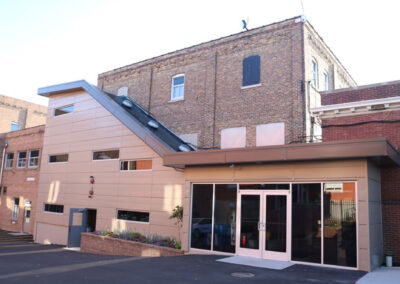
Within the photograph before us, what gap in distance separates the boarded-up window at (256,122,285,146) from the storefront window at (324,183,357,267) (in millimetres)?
6972

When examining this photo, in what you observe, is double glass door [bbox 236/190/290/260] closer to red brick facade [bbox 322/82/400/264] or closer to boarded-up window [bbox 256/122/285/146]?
red brick facade [bbox 322/82/400/264]

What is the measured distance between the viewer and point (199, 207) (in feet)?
48.2

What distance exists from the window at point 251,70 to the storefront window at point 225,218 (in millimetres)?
8224

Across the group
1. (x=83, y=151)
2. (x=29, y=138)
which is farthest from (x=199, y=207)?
(x=29, y=138)

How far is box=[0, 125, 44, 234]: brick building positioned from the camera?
28.0 m

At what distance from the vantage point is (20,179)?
96.9ft

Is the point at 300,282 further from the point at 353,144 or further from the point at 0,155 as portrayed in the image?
the point at 0,155

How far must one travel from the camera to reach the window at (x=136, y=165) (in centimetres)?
1861

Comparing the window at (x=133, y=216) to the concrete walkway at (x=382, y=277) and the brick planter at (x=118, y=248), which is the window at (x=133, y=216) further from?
the concrete walkway at (x=382, y=277)

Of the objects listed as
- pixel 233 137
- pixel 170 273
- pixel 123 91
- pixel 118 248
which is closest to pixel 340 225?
pixel 170 273

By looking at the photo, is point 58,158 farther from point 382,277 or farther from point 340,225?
point 382,277

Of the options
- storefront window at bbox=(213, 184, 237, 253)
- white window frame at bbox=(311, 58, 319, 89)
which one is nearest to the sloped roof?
storefront window at bbox=(213, 184, 237, 253)

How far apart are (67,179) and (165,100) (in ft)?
27.2

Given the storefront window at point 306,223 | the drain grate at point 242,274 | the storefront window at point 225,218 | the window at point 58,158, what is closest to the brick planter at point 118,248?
the storefront window at point 225,218
